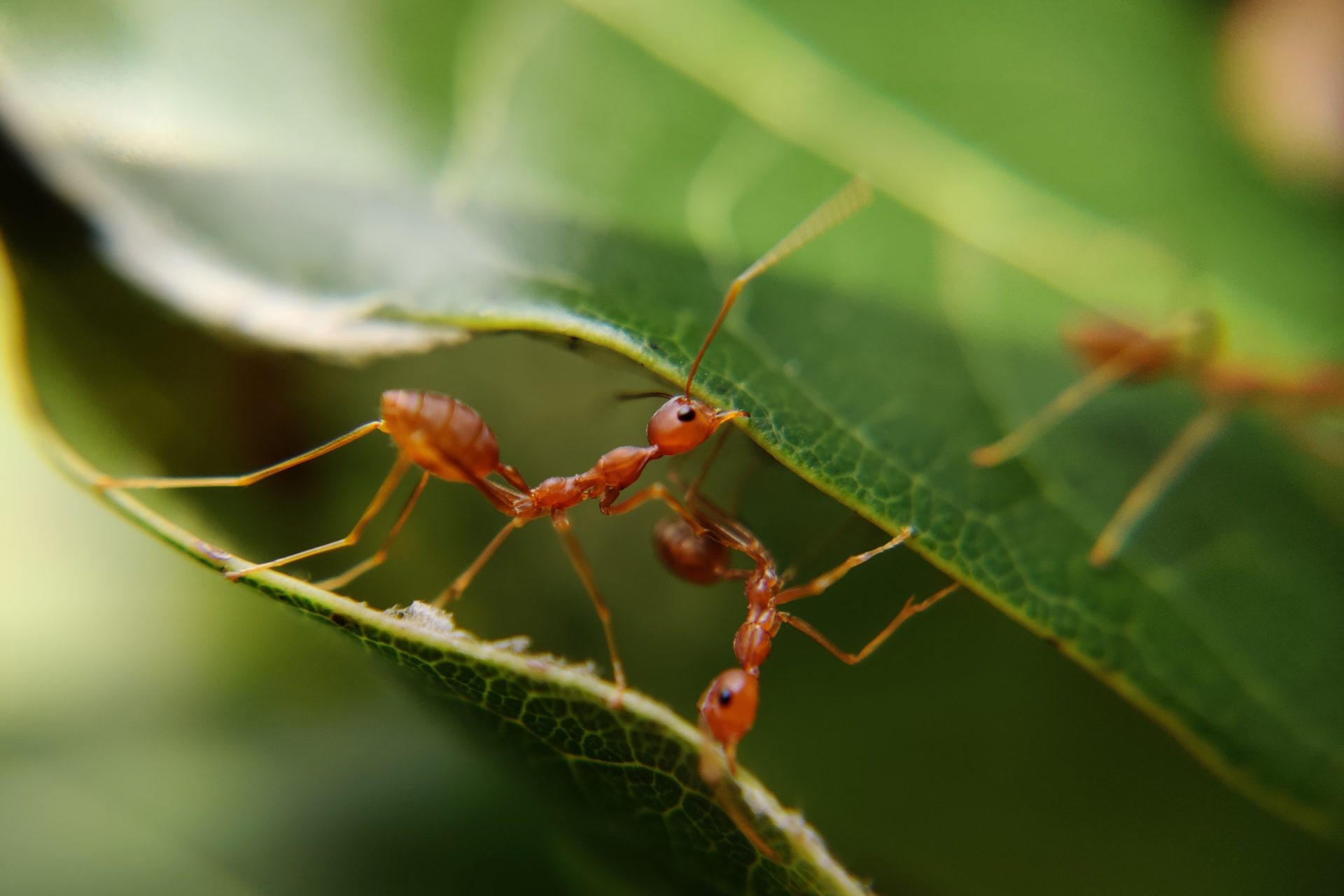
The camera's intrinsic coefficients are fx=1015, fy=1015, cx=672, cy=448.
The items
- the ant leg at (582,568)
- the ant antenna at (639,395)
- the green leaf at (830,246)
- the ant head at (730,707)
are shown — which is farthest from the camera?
the ant antenna at (639,395)

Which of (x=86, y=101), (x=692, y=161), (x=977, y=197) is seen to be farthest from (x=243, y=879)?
(x=977, y=197)

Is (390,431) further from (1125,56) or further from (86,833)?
(1125,56)

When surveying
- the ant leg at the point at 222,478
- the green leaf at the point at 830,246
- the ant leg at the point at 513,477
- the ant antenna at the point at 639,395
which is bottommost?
the ant leg at the point at 222,478

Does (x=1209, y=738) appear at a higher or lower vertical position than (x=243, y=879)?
higher

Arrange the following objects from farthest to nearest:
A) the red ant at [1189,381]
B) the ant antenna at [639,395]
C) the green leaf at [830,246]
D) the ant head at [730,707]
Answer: the red ant at [1189,381] → the ant antenna at [639,395] → the ant head at [730,707] → the green leaf at [830,246]

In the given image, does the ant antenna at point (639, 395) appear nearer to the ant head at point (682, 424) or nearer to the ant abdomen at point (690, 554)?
the ant head at point (682, 424)

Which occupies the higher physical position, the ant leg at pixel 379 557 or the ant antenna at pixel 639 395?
the ant antenna at pixel 639 395

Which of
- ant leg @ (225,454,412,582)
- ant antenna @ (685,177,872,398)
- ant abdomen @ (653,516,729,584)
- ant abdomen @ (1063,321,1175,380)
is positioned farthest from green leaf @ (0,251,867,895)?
ant abdomen @ (1063,321,1175,380)

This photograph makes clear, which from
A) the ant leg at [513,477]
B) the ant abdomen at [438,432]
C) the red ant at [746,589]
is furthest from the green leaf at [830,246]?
the ant leg at [513,477]
